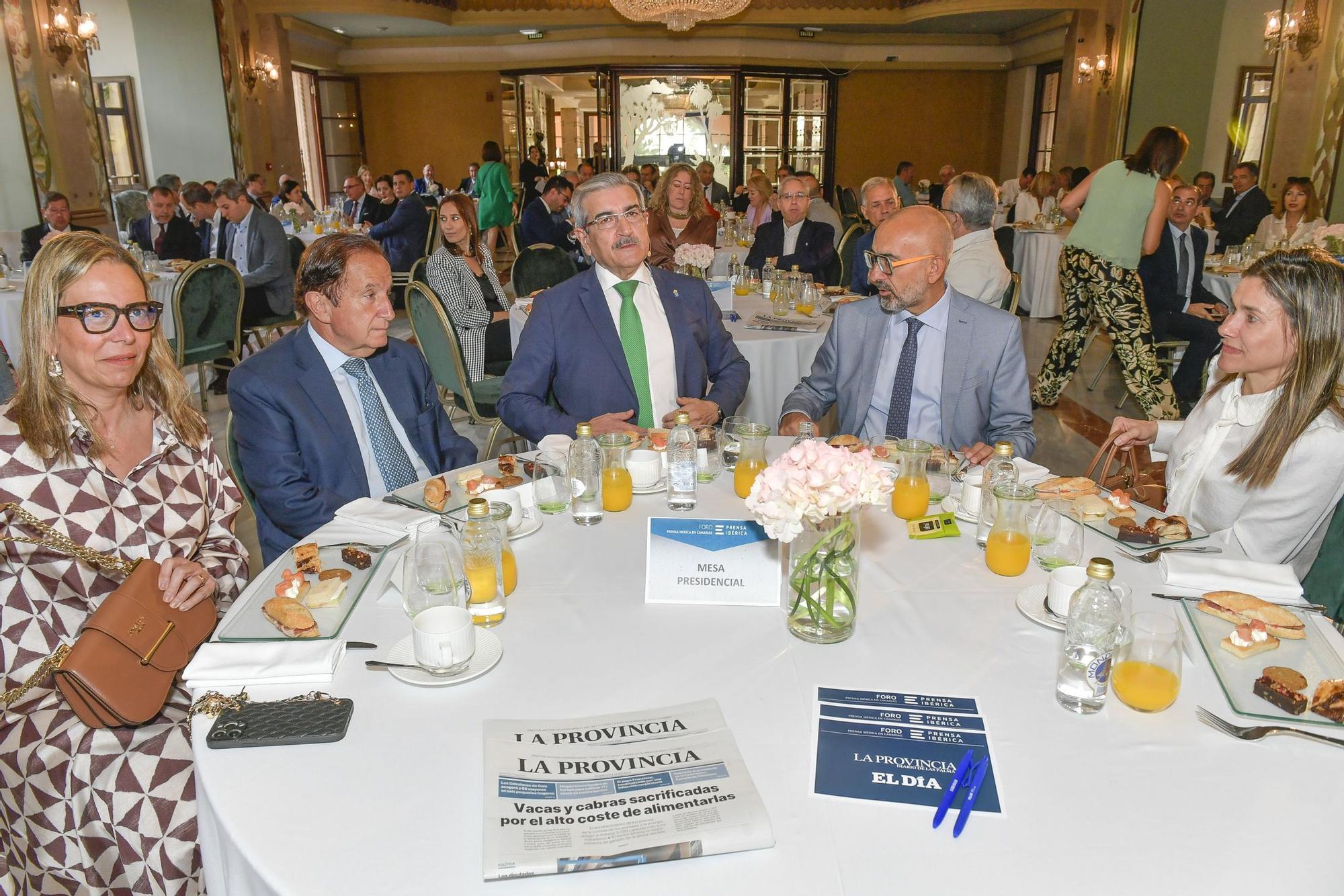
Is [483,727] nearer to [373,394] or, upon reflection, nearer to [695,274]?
[373,394]

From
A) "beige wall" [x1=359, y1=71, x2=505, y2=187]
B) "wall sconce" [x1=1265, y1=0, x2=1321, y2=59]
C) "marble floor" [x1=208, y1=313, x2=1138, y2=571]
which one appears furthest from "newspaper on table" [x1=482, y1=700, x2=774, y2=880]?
"beige wall" [x1=359, y1=71, x2=505, y2=187]

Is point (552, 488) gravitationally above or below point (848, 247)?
below

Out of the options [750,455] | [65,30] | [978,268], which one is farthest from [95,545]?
[65,30]

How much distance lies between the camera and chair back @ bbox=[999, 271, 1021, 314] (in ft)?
15.5

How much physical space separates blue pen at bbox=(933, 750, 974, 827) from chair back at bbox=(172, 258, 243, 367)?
5.34 metres

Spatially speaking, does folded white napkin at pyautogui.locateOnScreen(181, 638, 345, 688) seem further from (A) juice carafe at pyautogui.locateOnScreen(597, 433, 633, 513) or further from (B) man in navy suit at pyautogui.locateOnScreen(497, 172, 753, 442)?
(B) man in navy suit at pyautogui.locateOnScreen(497, 172, 753, 442)

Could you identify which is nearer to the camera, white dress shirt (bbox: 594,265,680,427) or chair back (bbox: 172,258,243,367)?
white dress shirt (bbox: 594,265,680,427)

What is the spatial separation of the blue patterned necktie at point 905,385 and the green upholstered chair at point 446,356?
1650 mm

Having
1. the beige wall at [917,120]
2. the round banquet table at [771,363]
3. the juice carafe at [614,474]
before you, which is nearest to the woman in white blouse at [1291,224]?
the round banquet table at [771,363]

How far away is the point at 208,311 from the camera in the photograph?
5.52 m

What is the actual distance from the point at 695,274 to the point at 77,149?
6953 mm

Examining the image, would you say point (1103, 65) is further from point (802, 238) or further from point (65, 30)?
point (65, 30)

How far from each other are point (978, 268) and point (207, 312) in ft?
14.8

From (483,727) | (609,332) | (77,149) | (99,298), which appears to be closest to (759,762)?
(483,727)
